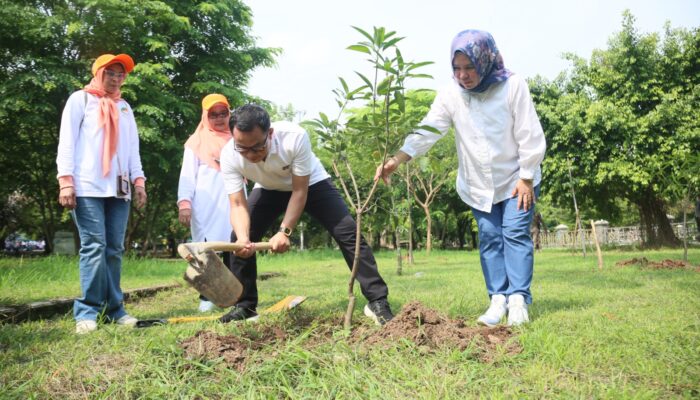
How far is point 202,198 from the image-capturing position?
5016 mm

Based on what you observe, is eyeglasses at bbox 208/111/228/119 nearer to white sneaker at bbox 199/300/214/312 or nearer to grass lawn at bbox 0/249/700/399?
white sneaker at bbox 199/300/214/312

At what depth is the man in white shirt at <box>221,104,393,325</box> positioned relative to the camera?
3.08m

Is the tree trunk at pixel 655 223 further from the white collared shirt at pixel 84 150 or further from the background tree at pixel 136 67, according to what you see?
the white collared shirt at pixel 84 150

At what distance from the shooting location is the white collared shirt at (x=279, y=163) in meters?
3.26

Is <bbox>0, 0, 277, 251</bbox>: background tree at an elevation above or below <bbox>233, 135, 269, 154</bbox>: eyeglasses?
above

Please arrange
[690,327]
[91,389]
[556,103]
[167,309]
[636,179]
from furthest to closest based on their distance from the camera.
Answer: [556,103] < [636,179] < [167,309] < [690,327] < [91,389]

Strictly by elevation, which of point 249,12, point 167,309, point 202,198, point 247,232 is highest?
point 249,12

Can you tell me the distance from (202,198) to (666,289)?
4.69m

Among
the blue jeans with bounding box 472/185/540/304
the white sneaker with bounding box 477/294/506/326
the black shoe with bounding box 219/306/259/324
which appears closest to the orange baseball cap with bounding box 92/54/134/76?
the black shoe with bounding box 219/306/259/324

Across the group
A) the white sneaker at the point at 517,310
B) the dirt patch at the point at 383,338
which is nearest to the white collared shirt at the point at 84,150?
the dirt patch at the point at 383,338

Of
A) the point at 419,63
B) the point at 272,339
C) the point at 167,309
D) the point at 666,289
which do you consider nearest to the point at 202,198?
the point at 167,309

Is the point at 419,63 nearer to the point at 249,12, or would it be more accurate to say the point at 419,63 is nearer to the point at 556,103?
the point at 249,12

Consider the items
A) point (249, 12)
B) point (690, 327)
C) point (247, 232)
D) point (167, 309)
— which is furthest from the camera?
point (249, 12)

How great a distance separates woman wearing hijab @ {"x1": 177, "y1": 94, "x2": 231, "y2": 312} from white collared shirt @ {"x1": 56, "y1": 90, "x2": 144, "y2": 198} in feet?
3.26
